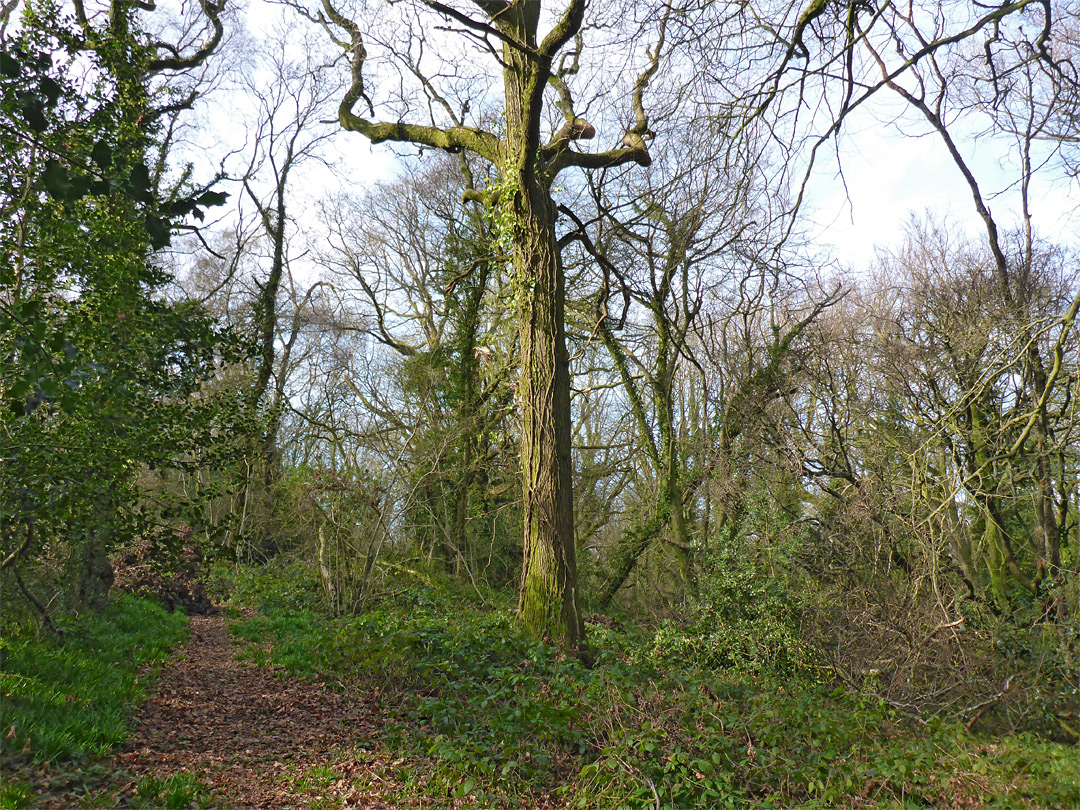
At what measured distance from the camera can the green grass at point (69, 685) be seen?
3924 millimetres

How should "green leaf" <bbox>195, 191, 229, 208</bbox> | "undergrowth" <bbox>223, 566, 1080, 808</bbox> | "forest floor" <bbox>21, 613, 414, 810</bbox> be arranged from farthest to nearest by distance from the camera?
"undergrowth" <bbox>223, 566, 1080, 808</bbox> → "forest floor" <bbox>21, 613, 414, 810</bbox> → "green leaf" <bbox>195, 191, 229, 208</bbox>

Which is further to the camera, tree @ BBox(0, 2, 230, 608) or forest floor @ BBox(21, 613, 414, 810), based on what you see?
tree @ BBox(0, 2, 230, 608)

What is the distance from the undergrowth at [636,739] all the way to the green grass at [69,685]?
62.7 inches

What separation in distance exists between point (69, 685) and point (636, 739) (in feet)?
13.3

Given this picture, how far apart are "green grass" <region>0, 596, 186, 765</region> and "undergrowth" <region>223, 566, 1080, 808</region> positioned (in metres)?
1.59

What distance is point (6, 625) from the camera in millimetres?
5488

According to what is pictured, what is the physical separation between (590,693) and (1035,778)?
2941mm

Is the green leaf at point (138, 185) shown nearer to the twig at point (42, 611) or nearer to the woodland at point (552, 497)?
the woodland at point (552, 497)

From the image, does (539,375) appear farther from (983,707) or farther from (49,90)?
(983,707)

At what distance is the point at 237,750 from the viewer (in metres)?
4.80

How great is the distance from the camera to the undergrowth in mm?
4207

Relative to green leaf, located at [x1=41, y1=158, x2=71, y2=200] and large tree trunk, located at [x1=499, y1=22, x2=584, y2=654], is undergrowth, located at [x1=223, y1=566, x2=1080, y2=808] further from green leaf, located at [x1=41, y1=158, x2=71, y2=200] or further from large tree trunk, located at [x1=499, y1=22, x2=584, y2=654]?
green leaf, located at [x1=41, y1=158, x2=71, y2=200]

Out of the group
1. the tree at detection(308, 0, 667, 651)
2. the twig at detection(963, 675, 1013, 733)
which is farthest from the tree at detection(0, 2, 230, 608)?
the twig at detection(963, 675, 1013, 733)

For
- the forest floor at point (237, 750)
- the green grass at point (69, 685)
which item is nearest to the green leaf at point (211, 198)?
the forest floor at point (237, 750)
